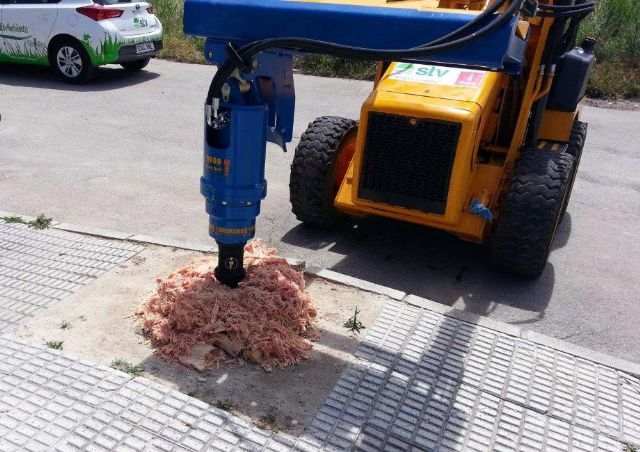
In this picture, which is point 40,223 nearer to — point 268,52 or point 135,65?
point 268,52

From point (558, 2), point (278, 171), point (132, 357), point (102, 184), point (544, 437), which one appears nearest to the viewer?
point (544, 437)

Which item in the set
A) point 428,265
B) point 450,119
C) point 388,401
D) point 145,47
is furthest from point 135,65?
point 388,401

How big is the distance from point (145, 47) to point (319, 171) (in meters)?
7.39

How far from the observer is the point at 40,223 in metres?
5.47

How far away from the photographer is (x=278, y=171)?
24.6 feet

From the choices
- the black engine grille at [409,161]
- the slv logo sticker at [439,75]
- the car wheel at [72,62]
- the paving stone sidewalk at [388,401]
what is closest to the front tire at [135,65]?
the car wheel at [72,62]

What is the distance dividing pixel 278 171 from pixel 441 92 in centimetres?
294

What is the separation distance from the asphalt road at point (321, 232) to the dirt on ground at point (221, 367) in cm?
90

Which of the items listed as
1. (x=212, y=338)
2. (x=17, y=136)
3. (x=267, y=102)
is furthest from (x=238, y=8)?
(x=17, y=136)

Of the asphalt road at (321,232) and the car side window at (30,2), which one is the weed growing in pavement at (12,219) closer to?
the asphalt road at (321,232)

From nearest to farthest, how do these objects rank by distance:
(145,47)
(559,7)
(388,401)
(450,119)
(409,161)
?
(388,401) → (559,7) → (450,119) → (409,161) → (145,47)

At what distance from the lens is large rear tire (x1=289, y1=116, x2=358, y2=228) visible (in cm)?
548

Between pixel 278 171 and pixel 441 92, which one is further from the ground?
pixel 441 92

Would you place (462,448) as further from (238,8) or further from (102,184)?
(102,184)
